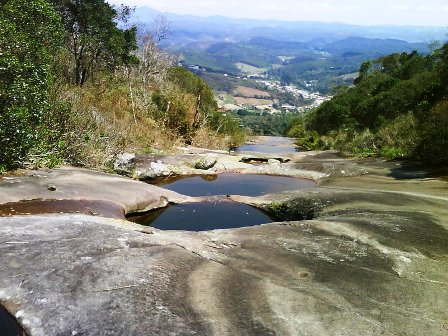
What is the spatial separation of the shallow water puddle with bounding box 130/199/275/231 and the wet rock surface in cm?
355

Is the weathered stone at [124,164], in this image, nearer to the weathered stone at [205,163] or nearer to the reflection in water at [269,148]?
the weathered stone at [205,163]

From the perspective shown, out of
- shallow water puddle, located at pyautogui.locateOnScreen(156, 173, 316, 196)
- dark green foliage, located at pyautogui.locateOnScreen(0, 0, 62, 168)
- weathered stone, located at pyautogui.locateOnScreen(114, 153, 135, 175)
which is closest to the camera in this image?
dark green foliage, located at pyautogui.locateOnScreen(0, 0, 62, 168)

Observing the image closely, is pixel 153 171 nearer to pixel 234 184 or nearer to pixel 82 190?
pixel 234 184

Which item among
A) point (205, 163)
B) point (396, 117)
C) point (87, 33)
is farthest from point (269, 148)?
point (205, 163)

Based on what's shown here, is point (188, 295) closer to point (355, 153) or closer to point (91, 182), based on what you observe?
point (91, 182)

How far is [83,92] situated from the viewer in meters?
24.6

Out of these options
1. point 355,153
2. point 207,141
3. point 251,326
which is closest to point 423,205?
point 251,326

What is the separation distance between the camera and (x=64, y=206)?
11.4m

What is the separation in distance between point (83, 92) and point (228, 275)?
19.8 meters

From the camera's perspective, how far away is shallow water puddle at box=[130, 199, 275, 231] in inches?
555

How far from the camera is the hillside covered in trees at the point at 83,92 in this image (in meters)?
13.2

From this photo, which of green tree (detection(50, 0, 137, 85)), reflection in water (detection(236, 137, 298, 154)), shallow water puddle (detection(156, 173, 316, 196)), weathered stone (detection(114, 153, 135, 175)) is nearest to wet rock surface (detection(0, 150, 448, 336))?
weathered stone (detection(114, 153, 135, 175))

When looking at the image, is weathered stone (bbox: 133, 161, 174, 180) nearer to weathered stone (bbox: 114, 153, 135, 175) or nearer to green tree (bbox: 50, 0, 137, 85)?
weathered stone (bbox: 114, 153, 135, 175)

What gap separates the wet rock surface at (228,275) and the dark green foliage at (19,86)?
1538 mm
